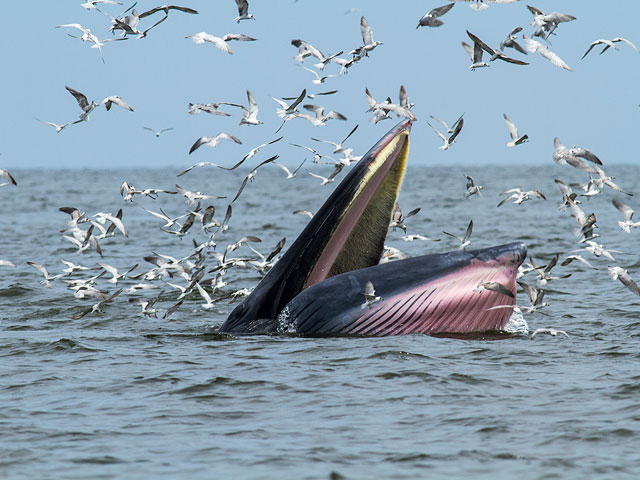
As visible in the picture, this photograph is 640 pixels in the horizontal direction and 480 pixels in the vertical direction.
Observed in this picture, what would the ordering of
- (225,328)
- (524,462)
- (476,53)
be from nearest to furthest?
(524,462)
(225,328)
(476,53)

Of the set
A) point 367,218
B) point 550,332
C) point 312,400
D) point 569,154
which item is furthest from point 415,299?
point 569,154

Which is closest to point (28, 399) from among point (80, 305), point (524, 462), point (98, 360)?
point (98, 360)

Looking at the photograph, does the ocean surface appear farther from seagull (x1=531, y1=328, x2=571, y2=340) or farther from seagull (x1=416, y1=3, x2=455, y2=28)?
seagull (x1=416, y1=3, x2=455, y2=28)

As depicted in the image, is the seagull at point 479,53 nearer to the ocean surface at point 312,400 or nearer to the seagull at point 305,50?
the seagull at point 305,50

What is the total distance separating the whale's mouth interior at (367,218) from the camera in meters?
10.3

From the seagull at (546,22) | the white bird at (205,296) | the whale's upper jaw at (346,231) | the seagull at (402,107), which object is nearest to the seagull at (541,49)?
the seagull at (546,22)

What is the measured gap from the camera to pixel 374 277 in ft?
34.0

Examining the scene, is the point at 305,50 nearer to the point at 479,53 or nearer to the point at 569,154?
the point at 479,53

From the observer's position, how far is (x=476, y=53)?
12.6m

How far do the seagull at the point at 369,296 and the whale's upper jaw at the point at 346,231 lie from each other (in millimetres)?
A: 571

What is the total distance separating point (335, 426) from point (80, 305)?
8687mm

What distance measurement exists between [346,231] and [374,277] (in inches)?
22.5

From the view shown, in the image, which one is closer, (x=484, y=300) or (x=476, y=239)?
(x=484, y=300)

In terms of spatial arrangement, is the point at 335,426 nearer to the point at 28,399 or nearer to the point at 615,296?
the point at 28,399
